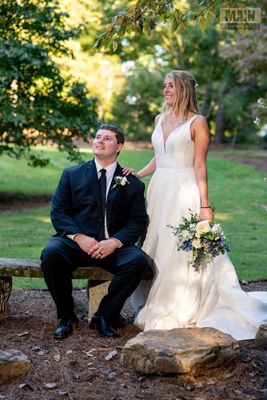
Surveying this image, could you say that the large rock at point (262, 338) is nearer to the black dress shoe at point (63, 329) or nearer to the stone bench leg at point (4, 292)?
the black dress shoe at point (63, 329)

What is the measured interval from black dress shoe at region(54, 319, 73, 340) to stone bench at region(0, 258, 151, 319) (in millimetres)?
329

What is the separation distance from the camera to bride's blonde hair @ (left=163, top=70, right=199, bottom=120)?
5641 mm

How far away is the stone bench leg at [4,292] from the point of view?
5.75 meters

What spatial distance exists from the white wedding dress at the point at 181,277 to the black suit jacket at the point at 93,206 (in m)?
0.20

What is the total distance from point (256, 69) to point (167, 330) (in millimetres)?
20044

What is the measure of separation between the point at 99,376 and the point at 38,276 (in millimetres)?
1265

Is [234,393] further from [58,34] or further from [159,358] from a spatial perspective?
[58,34]

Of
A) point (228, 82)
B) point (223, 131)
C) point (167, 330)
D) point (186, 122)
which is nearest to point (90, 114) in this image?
point (186, 122)

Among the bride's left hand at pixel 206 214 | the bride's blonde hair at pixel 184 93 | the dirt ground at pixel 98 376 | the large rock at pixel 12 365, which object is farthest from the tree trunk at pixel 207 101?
the large rock at pixel 12 365

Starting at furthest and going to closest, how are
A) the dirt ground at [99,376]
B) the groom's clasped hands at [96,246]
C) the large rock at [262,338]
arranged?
the groom's clasped hands at [96,246], the large rock at [262,338], the dirt ground at [99,376]

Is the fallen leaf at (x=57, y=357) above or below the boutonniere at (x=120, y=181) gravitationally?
below

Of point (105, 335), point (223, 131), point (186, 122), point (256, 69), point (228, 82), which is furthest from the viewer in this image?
point (223, 131)

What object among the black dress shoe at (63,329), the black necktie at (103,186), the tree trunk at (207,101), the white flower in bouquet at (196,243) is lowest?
the black dress shoe at (63,329)

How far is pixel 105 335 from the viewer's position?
5344 millimetres
